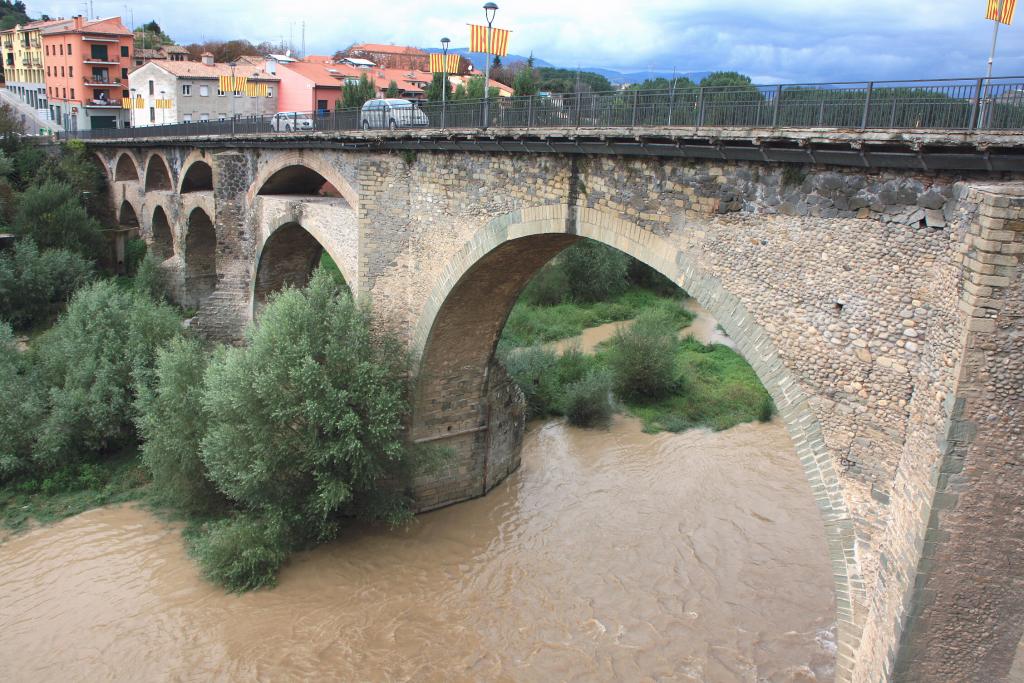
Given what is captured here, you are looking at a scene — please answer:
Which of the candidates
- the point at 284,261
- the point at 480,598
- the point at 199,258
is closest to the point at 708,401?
the point at 480,598

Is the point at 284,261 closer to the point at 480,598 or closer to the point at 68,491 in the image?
the point at 68,491

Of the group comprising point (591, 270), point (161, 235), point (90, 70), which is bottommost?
point (591, 270)

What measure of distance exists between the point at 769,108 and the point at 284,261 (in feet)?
44.0

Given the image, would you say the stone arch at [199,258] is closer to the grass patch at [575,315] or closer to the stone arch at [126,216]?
the stone arch at [126,216]

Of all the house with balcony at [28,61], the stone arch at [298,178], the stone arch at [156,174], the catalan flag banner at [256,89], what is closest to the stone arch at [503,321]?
the stone arch at [298,178]

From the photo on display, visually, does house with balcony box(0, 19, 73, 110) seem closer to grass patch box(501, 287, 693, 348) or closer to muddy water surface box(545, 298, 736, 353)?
grass patch box(501, 287, 693, 348)

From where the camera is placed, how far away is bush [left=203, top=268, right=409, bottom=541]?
10914mm

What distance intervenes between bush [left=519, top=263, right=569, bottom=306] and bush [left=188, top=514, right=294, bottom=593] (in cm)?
1606

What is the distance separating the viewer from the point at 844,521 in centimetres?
638

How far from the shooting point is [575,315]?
2531cm

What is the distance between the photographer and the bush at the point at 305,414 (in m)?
10.9

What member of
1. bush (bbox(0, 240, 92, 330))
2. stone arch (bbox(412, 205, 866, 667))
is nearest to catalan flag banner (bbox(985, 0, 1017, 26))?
stone arch (bbox(412, 205, 866, 667))

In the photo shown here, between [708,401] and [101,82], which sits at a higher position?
[101,82]

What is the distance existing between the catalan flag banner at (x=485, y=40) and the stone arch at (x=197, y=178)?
38.6 feet
